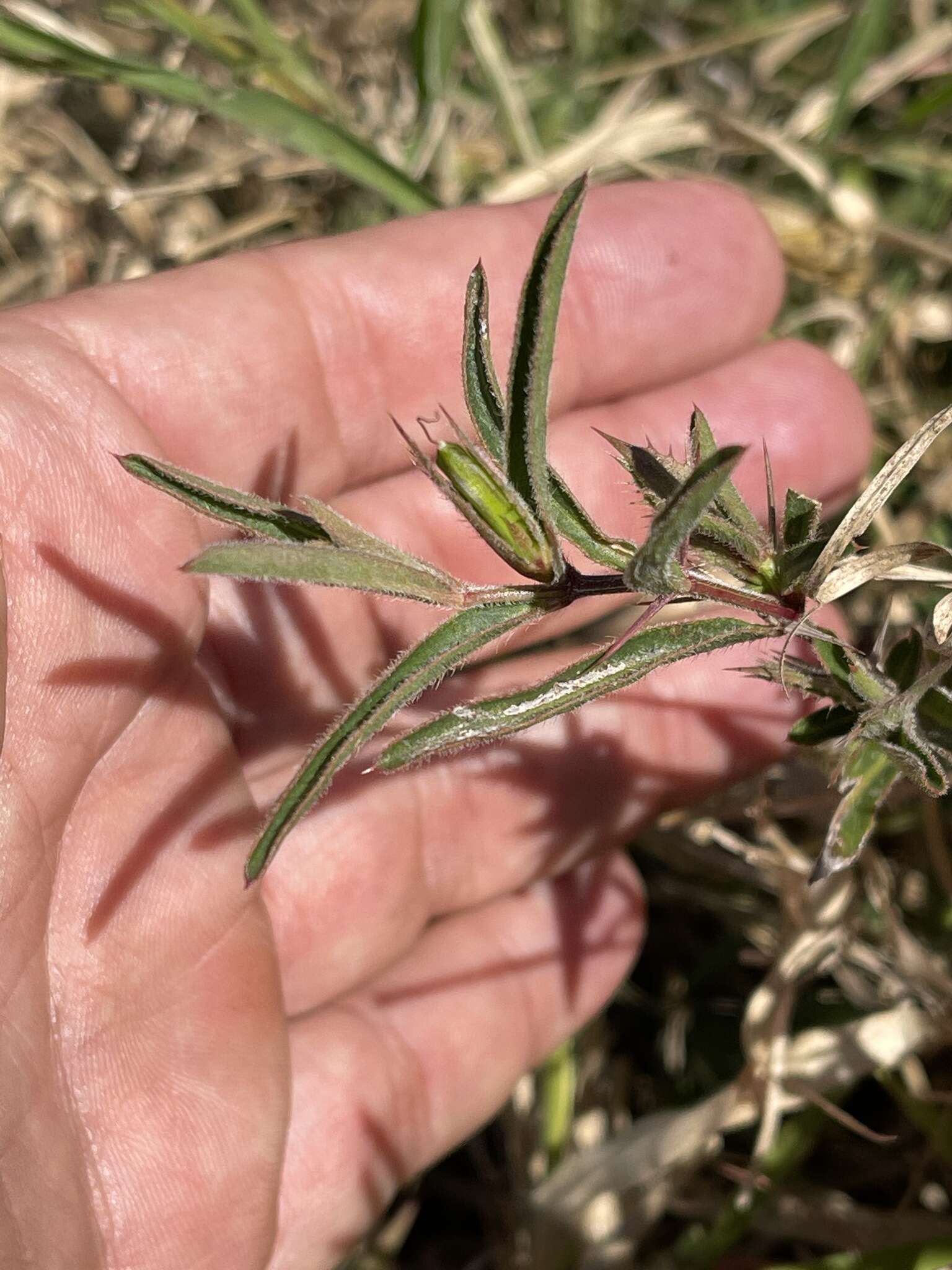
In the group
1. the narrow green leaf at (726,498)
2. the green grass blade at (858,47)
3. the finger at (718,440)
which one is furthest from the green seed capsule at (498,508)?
the green grass blade at (858,47)

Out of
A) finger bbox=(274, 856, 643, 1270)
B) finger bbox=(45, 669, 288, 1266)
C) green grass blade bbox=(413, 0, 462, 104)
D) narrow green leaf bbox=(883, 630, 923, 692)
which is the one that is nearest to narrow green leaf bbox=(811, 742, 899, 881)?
narrow green leaf bbox=(883, 630, 923, 692)

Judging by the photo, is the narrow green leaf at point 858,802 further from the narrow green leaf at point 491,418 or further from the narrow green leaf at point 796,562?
the narrow green leaf at point 491,418

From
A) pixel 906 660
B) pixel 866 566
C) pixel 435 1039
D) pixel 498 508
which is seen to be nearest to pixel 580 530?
pixel 498 508

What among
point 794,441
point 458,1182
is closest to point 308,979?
point 458,1182

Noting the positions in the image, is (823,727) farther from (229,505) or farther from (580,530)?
(229,505)

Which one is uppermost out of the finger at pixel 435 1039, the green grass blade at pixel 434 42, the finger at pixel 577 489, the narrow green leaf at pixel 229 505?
the green grass blade at pixel 434 42

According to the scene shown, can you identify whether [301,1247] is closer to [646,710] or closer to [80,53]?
[646,710]
